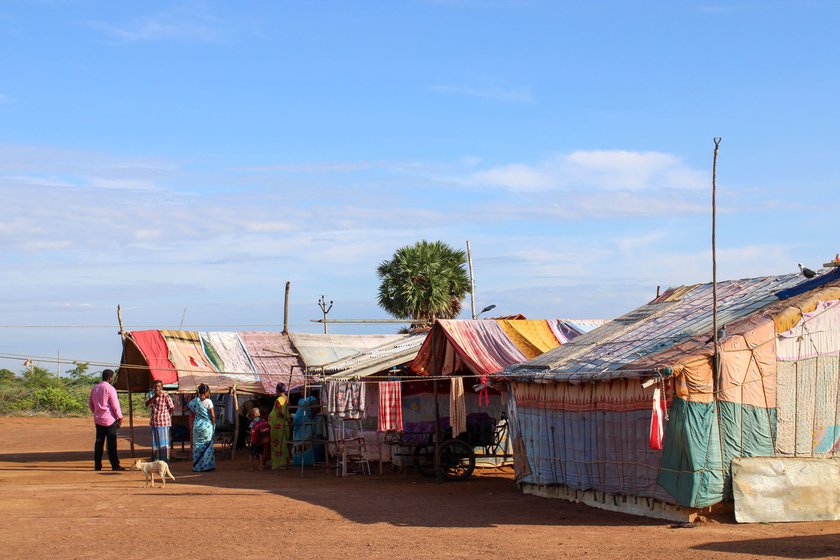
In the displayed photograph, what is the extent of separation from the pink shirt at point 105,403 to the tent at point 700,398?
30.2 ft

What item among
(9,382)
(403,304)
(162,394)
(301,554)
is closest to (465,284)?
(403,304)

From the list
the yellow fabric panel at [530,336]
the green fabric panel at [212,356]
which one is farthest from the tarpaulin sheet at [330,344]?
the yellow fabric panel at [530,336]

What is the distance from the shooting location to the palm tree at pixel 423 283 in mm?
33312

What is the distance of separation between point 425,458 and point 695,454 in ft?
24.6

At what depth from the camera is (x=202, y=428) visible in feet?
64.5

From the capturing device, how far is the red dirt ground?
10.4 m

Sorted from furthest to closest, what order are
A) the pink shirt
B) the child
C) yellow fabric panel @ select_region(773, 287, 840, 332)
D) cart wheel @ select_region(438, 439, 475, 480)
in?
the child → the pink shirt → cart wheel @ select_region(438, 439, 475, 480) → yellow fabric panel @ select_region(773, 287, 840, 332)

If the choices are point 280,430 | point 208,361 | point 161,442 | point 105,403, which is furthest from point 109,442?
point 208,361

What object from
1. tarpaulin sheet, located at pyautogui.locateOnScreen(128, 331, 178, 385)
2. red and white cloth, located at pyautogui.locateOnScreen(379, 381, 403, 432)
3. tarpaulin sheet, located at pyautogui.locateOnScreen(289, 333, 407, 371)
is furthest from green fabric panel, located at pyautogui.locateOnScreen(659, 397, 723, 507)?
tarpaulin sheet, located at pyautogui.locateOnScreen(289, 333, 407, 371)

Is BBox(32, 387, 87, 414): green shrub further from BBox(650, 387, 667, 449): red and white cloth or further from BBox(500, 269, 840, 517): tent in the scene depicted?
BBox(650, 387, 667, 449): red and white cloth

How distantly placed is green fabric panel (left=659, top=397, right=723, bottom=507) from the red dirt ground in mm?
398

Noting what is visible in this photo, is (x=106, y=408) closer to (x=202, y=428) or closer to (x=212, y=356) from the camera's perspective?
(x=202, y=428)

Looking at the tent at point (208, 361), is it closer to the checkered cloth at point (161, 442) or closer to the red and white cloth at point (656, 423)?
the checkered cloth at point (161, 442)

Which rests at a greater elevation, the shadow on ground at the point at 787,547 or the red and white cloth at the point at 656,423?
the red and white cloth at the point at 656,423
